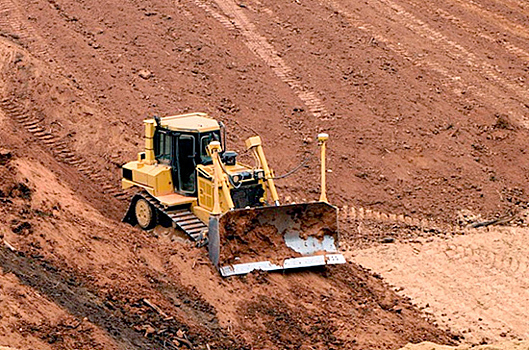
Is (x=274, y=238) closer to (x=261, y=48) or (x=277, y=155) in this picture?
(x=277, y=155)

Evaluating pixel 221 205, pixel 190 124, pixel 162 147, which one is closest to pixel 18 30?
pixel 162 147

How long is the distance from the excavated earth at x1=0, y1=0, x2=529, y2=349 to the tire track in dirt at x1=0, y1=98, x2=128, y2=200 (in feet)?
0.13

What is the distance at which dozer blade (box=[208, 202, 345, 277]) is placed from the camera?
54.6 ft

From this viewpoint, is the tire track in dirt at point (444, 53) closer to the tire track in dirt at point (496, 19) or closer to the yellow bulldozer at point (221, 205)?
the tire track in dirt at point (496, 19)

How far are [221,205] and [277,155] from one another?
200 inches

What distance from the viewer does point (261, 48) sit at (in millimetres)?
25828

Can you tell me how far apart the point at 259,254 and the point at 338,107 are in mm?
7835

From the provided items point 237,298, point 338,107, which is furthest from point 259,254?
point 338,107

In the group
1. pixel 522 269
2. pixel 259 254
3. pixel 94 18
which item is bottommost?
pixel 522 269

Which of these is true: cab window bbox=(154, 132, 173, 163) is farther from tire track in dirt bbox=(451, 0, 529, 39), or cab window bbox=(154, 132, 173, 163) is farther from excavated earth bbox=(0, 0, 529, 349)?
tire track in dirt bbox=(451, 0, 529, 39)

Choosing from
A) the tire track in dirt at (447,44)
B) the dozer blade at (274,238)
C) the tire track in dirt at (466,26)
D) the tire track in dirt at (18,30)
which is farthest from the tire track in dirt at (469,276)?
the tire track in dirt at (18,30)

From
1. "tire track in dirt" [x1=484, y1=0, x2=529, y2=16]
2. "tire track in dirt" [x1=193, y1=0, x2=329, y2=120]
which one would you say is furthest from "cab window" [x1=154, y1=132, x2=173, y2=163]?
"tire track in dirt" [x1=484, y1=0, x2=529, y2=16]

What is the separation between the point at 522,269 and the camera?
19.5 metres

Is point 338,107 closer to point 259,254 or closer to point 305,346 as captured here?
point 259,254
